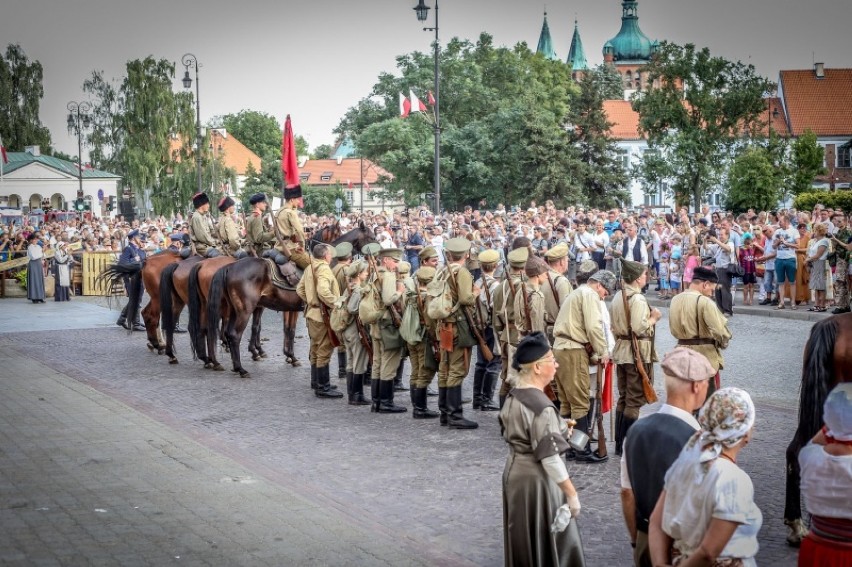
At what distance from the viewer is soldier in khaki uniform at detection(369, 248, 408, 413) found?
12.4m

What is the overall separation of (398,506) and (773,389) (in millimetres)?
6595

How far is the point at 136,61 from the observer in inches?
2657

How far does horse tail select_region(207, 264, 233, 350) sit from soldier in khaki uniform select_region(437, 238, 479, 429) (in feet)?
16.9

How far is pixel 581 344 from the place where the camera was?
9820 mm

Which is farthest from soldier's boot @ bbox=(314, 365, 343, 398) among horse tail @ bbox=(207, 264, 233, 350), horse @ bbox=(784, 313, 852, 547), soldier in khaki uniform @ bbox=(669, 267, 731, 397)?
horse @ bbox=(784, 313, 852, 547)

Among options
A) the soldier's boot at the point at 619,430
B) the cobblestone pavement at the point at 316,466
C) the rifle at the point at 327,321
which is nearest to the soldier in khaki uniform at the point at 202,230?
the cobblestone pavement at the point at 316,466

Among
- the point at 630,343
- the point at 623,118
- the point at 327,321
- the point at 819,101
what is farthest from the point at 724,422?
the point at 623,118

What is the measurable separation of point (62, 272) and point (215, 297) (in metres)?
14.8

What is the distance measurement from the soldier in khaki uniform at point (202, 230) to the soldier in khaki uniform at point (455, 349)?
7.05 m

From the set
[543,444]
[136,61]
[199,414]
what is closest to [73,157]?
[136,61]

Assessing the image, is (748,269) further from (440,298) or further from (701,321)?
(701,321)

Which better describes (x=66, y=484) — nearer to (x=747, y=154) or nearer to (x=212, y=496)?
(x=212, y=496)

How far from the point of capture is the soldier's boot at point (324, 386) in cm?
1374

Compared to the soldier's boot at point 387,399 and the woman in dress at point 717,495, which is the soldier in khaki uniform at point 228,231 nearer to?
the soldier's boot at point 387,399
